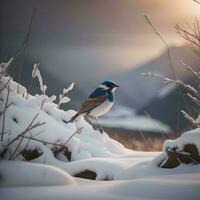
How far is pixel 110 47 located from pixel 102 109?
327 mm

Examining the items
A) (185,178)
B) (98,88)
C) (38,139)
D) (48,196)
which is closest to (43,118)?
(38,139)

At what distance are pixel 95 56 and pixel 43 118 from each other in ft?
1.05

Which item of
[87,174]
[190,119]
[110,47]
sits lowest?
[87,174]

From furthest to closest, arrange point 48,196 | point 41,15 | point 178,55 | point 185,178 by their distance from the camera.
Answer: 1. point 178,55
2. point 41,15
3. point 185,178
4. point 48,196

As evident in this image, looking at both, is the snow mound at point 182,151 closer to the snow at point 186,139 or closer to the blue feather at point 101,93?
the snow at point 186,139

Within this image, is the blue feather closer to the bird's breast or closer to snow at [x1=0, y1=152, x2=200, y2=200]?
the bird's breast

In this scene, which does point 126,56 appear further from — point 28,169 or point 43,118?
point 28,169

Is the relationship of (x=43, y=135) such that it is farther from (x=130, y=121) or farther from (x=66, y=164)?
(x=130, y=121)

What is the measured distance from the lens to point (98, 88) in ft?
6.04

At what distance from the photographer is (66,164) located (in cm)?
171

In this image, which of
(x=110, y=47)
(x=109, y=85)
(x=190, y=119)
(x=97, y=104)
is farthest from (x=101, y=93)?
(x=190, y=119)

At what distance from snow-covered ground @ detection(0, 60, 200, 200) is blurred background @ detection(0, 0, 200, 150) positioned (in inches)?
4.0

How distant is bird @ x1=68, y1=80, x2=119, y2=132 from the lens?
73.4 inches

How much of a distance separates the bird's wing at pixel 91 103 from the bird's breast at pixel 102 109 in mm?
19
